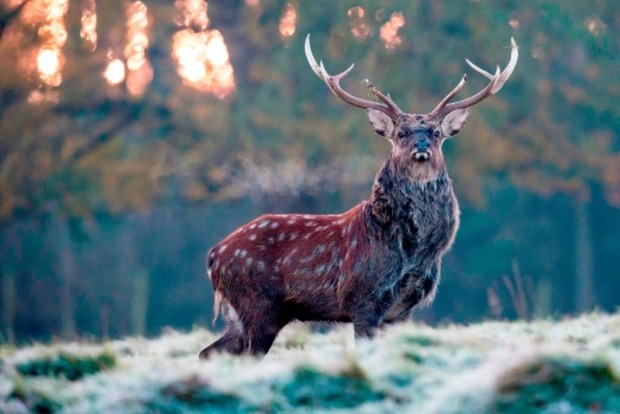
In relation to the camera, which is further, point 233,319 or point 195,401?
point 233,319

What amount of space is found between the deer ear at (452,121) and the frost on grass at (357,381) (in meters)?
1.91

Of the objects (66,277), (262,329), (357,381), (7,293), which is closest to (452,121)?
(262,329)

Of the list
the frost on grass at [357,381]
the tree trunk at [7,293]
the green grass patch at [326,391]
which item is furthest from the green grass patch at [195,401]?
the tree trunk at [7,293]

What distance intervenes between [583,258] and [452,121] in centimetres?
1621

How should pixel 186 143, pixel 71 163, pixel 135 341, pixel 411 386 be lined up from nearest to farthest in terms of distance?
pixel 411 386 → pixel 135 341 → pixel 71 163 → pixel 186 143

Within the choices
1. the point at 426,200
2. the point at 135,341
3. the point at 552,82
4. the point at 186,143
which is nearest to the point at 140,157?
the point at 186,143

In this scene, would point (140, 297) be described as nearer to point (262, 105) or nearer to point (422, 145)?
point (262, 105)

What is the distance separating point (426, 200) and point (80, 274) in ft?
58.0

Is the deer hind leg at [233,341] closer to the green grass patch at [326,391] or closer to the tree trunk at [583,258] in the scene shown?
the green grass patch at [326,391]

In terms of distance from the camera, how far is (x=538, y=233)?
82.7 feet

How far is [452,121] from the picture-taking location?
888cm

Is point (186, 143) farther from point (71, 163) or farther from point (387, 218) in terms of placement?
point (387, 218)

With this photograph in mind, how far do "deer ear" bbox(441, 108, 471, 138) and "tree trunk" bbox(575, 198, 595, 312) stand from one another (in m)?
15.5

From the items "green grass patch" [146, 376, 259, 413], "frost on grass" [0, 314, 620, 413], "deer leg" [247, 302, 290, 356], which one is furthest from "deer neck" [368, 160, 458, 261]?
"green grass patch" [146, 376, 259, 413]
